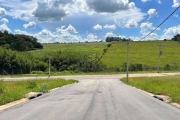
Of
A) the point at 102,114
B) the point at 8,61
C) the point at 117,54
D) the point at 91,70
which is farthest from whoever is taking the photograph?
the point at 117,54

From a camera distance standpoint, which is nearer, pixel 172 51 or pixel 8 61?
pixel 8 61

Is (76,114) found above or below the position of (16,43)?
below

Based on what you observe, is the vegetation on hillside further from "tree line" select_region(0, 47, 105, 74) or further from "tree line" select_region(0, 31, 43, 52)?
"tree line" select_region(0, 31, 43, 52)

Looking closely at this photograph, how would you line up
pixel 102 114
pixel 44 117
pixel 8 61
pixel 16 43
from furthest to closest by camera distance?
pixel 16 43
pixel 8 61
pixel 102 114
pixel 44 117

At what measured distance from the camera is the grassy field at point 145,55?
9562 cm

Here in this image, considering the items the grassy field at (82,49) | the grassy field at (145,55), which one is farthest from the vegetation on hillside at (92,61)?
the grassy field at (82,49)

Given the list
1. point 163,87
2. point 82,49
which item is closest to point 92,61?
point 82,49

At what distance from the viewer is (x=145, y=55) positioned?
105562 millimetres

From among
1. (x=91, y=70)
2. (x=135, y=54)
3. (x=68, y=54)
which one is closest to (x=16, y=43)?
(x=68, y=54)

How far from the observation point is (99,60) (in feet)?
319

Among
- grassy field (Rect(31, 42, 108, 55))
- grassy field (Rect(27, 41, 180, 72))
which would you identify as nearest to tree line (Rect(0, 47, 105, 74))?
grassy field (Rect(27, 41, 180, 72))

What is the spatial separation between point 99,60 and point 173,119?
8706 centimetres

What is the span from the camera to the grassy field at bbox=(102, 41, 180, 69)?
95.6m

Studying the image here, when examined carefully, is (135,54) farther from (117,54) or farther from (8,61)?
(8,61)
